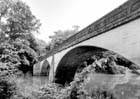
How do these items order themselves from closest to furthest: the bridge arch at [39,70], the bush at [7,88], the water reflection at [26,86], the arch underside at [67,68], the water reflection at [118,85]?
the water reflection at [118,85]
the bush at [7,88]
the water reflection at [26,86]
the arch underside at [67,68]
the bridge arch at [39,70]

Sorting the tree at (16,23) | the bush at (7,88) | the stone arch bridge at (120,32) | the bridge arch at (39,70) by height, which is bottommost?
the bridge arch at (39,70)

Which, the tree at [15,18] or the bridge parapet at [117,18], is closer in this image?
the bridge parapet at [117,18]

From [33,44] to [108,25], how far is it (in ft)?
36.3

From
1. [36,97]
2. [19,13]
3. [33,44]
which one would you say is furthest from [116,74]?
[33,44]

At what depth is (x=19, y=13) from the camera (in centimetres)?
896

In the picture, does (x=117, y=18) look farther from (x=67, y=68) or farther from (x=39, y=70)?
(x=39, y=70)

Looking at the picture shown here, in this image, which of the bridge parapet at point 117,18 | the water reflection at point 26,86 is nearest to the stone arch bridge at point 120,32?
the bridge parapet at point 117,18

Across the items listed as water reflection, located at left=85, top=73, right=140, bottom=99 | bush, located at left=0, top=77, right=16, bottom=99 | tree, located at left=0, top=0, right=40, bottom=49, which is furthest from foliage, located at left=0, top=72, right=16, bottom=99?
tree, located at left=0, top=0, right=40, bottom=49

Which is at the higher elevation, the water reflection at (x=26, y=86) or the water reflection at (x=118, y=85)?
the water reflection at (x=118, y=85)

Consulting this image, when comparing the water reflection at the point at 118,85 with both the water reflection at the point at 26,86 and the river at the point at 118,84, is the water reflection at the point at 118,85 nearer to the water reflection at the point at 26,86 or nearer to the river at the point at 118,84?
the river at the point at 118,84

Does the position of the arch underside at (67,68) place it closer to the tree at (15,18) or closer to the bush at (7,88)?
the bush at (7,88)

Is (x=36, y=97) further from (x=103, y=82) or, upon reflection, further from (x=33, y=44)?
(x=33, y=44)

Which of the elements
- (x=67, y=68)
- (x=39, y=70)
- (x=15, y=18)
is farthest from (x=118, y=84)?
(x=39, y=70)

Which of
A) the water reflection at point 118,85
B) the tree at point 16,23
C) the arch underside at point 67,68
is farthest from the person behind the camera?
the tree at point 16,23
